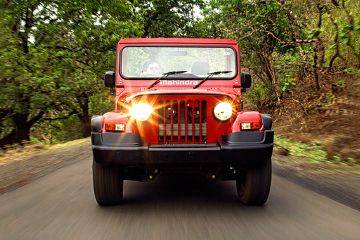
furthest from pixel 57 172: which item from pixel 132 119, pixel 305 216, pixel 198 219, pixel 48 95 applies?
pixel 48 95

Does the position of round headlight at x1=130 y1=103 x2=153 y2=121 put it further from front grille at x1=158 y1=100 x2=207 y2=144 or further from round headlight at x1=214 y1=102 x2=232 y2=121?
round headlight at x1=214 y1=102 x2=232 y2=121

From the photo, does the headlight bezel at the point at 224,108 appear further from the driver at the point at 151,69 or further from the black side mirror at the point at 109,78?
the black side mirror at the point at 109,78

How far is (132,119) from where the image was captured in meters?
5.52

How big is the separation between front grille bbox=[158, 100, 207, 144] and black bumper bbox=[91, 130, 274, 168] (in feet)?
0.71

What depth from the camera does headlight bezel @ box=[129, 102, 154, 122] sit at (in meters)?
5.55

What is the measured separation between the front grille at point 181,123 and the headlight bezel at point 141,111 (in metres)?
0.12

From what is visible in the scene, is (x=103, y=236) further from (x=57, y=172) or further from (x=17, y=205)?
(x=57, y=172)

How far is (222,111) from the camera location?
561 centimetres

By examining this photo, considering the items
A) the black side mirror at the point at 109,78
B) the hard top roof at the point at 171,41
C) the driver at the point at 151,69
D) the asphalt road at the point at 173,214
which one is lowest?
the asphalt road at the point at 173,214

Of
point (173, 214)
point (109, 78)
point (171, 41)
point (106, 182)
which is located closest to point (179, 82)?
point (171, 41)

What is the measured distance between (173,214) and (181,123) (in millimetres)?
963

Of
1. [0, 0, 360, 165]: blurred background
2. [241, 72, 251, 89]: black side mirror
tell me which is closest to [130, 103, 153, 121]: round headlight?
[241, 72, 251, 89]: black side mirror

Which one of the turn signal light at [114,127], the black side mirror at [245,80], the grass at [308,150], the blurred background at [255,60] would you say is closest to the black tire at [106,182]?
the turn signal light at [114,127]

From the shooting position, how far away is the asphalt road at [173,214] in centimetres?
453
